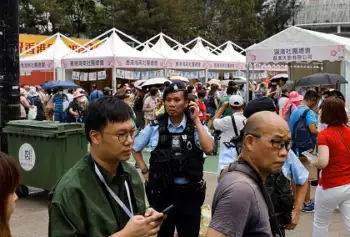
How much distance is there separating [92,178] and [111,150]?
177mm

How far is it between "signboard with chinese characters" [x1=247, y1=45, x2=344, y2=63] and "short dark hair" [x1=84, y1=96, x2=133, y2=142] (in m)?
11.7

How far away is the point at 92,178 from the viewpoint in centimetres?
220

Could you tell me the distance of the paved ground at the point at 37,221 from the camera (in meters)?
6.16

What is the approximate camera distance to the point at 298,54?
14.0m

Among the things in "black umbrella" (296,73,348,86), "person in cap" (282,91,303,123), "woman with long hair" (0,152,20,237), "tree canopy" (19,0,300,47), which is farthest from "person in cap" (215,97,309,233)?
"tree canopy" (19,0,300,47)

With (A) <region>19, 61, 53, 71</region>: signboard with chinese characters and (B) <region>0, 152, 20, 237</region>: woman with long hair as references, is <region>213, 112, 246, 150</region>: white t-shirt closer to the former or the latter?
(B) <region>0, 152, 20, 237</region>: woman with long hair

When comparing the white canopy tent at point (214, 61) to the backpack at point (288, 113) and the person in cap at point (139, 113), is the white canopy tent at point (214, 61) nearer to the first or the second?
the person in cap at point (139, 113)

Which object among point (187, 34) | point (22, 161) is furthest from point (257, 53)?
point (187, 34)

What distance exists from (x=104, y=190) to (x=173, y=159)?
6.40ft

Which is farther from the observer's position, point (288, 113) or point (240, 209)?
point (288, 113)

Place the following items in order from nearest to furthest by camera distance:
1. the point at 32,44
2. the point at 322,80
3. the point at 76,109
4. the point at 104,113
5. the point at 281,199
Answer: the point at 104,113 < the point at 281,199 < the point at 322,80 < the point at 76,109 < the point at 32,44

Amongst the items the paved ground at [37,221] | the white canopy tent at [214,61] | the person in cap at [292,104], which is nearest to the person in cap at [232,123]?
the paved ground at [37,221]

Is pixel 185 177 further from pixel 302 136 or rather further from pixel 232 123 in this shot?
pixel 302 136

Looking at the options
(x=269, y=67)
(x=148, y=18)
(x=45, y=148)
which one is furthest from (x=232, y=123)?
(x=148, y=18)
